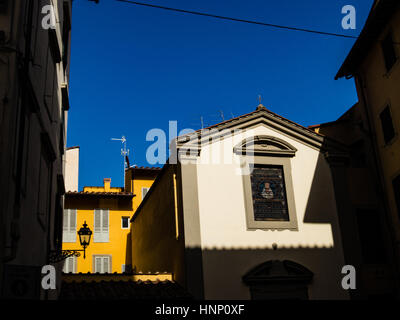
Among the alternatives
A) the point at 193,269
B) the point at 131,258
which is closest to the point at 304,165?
the point at 193,269

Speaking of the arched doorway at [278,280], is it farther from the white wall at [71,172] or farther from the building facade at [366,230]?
the white wall at [71,172]

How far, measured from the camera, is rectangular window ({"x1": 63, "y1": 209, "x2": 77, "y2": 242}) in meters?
24.5

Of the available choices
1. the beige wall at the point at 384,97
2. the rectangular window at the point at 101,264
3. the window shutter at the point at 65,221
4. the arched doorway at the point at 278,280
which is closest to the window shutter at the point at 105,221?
the rectangular window at the point at 101,264

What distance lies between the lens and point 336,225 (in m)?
14.8

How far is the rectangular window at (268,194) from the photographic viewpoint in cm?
1442

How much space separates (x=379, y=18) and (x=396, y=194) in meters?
5.45

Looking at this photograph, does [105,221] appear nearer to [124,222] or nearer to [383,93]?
[124,222]

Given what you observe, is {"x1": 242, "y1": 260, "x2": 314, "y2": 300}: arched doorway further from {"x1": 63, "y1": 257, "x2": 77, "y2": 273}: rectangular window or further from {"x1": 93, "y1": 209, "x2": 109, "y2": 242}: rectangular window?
{"x1": 93, "y1": 209, "x2": 109, "y2": 242}: rectangular window

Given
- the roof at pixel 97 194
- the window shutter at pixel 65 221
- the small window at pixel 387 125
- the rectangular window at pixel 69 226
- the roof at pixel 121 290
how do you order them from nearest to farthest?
the roof at pixel 121 290 → the small window at pixel 387 125 → the rectangular window at pixel 69 226 → the window shutter at pixel 65 221 → the roof at pixel 97 194

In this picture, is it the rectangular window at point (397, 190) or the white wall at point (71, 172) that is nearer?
the rectangular window at point (397, 190)

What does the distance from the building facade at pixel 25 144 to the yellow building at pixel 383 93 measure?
982 cm

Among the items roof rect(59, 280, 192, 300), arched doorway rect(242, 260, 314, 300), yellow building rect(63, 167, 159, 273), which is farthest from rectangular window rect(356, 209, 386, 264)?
yellow building rect(63, 167, 159, 273)
